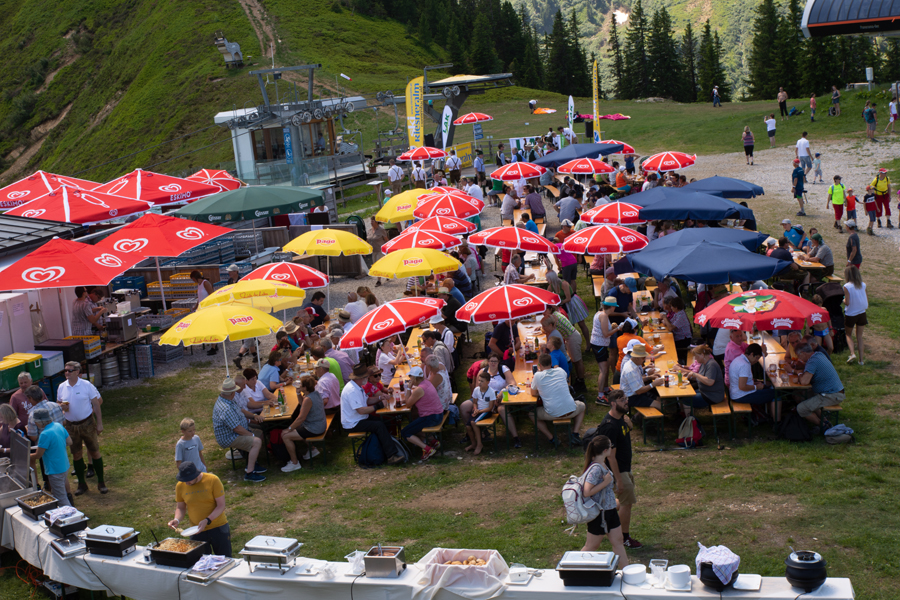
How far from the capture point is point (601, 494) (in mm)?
6762

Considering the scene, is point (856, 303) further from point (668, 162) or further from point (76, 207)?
point (76, 207)

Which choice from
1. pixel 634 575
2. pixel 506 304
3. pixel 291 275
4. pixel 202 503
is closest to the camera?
pixel 634 575

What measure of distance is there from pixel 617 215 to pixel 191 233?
964 cm

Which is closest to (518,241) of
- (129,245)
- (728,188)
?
(728,188)

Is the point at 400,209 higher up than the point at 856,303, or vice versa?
the point at 400,209

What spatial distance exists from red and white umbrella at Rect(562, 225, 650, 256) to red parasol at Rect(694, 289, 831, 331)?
369cm

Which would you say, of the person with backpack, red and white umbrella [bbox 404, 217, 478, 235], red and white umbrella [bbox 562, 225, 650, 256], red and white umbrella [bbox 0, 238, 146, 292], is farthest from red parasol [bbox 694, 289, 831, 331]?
red and white umbrella [bbox 0, 238, 146, 292]

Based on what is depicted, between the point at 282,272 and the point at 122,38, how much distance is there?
91.8 meters

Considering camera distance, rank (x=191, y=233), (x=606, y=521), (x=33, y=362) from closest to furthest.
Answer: (x=606, y=521), (x=33, y=362), (x=191, y=233)

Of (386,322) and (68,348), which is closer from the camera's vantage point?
(386,322)

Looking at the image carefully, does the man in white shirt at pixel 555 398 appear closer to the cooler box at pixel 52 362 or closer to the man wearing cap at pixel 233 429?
the man wearing cap at pixel 233 429

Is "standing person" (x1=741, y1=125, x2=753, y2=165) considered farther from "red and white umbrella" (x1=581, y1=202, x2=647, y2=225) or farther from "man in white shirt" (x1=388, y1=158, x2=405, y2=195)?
"red and white umbrella" (x1=581, y1=202, x2=647, y2=225)

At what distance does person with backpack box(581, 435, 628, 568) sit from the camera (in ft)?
22.0

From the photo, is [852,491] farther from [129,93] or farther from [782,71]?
[129,93]
